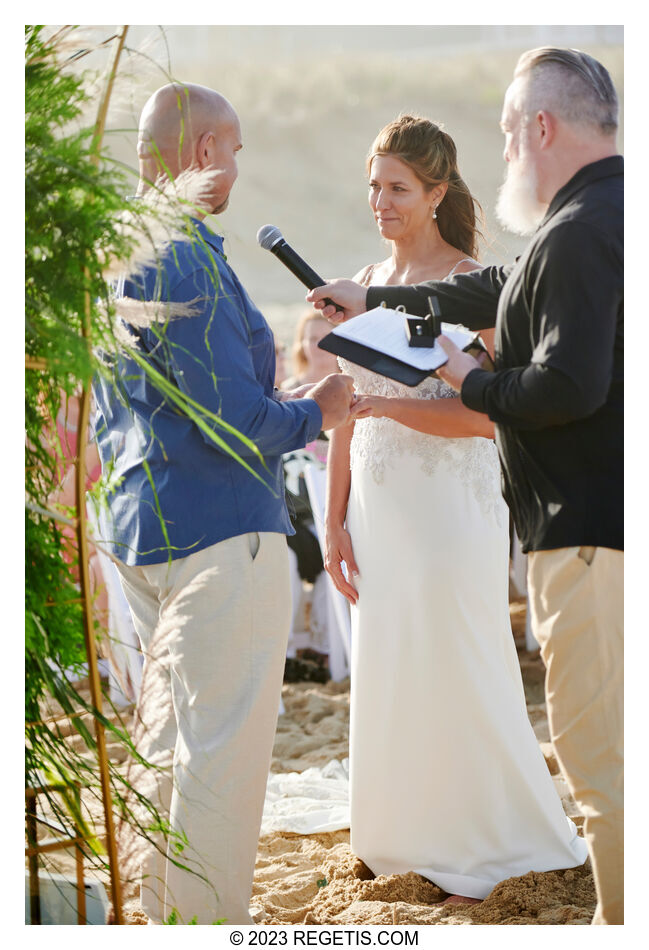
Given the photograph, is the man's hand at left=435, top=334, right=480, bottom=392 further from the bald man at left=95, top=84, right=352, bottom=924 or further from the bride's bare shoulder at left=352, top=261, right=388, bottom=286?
the bride's bare shoulder at left=352, top=261, right=388, bottom=286

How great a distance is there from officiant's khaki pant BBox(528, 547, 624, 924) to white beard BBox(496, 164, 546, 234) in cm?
78

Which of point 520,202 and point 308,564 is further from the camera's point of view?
Result: point 308,564

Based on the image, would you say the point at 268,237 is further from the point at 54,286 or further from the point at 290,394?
the point at 54,286

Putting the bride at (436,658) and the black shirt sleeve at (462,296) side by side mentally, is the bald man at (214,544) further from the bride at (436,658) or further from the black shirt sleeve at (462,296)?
the bride at (436,658)

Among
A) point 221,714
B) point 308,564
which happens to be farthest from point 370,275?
point 308,564

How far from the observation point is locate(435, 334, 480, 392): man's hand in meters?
2.29

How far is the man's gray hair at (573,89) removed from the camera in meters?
2.14

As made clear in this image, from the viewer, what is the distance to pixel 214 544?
2451 mm

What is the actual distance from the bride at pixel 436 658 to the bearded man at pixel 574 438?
707 mm

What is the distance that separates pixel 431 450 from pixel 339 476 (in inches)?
15.9

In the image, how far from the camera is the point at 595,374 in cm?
203
